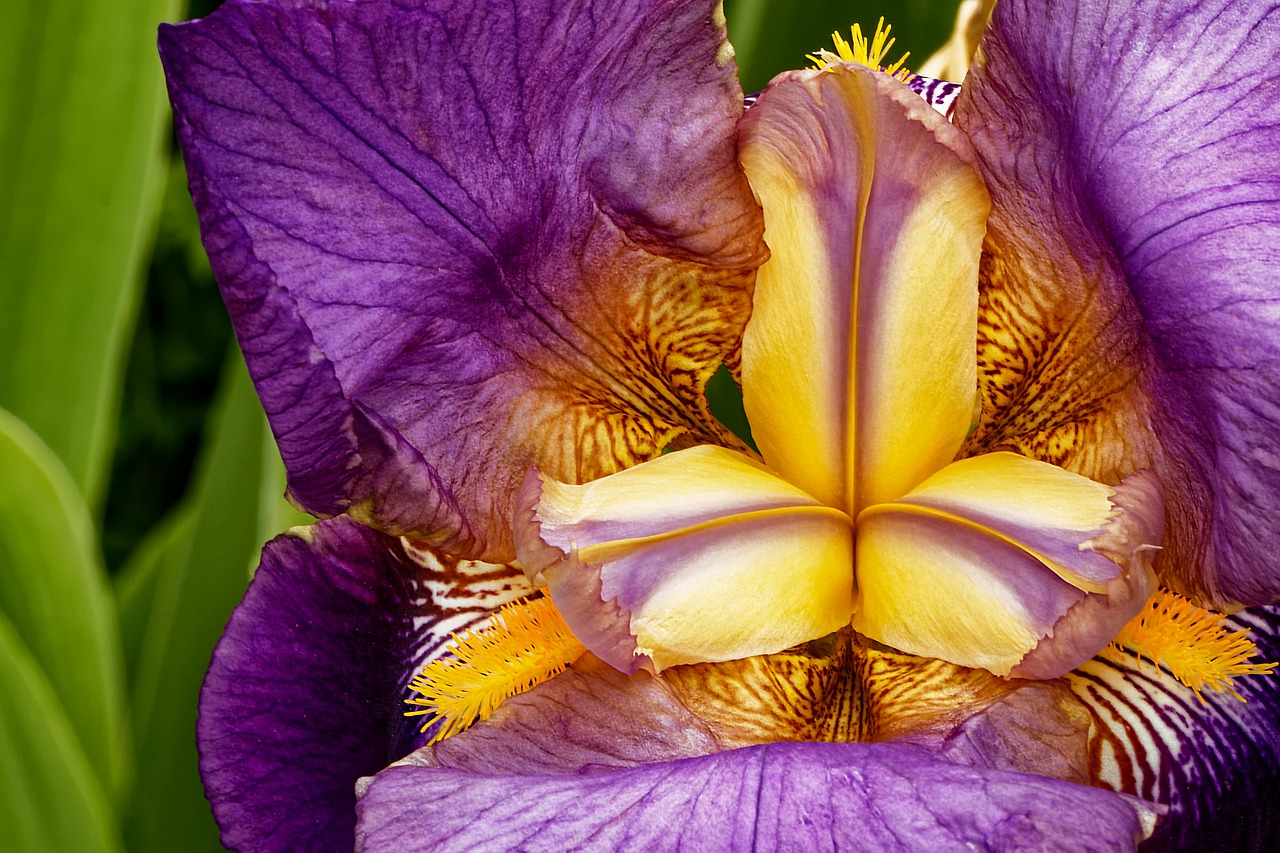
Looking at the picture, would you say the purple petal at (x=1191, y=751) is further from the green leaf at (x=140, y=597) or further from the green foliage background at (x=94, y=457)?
the green leaf at (x=140, y=597)

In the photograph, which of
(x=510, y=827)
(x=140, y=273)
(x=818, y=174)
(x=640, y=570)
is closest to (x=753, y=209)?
(x=818, y=174)

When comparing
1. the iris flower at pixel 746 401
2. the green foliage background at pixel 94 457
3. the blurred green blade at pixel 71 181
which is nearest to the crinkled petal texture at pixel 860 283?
the iris flower at pixel 746 401

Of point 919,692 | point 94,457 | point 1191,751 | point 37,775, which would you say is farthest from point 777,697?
point 94,457

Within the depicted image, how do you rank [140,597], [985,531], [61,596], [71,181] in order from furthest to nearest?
[140,597] → [71,181] → [61,596] → [985,531]

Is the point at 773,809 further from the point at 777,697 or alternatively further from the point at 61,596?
the point at 61,596

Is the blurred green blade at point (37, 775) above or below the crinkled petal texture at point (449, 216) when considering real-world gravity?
below

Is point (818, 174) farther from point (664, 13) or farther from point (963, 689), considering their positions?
point (963, 689)
